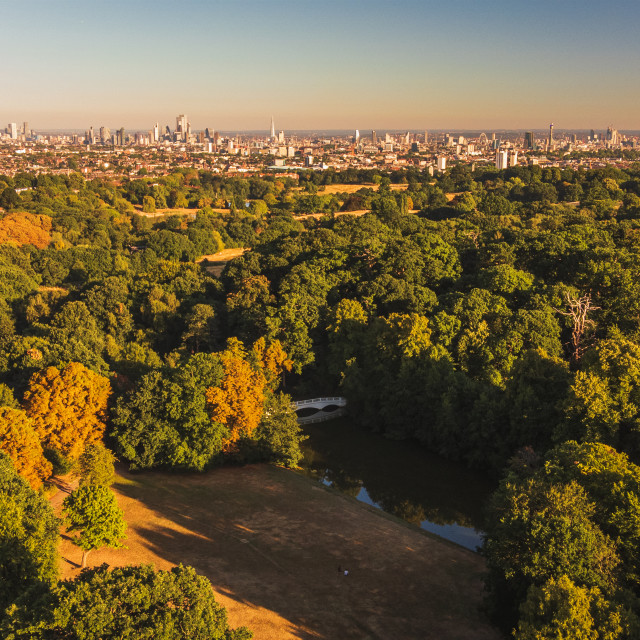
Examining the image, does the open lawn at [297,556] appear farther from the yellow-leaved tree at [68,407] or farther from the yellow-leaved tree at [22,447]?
the yellow-leaved tree at [68,407]

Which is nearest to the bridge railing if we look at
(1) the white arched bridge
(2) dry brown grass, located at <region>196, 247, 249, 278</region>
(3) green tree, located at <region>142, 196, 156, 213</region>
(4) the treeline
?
(1) the white arched bridge

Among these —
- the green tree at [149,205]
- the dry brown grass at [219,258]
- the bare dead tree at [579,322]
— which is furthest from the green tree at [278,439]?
the green tree at [149,205]

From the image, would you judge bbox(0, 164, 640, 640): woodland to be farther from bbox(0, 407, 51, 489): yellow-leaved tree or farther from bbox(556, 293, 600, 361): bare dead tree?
bbox(556, 293, 600, 361): bare dead tree

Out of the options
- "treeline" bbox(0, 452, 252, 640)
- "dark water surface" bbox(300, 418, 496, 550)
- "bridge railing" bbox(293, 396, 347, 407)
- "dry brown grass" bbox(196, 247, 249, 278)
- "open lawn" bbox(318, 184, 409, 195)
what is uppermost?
"open lawn" bbox(318, 184, 409, 195)

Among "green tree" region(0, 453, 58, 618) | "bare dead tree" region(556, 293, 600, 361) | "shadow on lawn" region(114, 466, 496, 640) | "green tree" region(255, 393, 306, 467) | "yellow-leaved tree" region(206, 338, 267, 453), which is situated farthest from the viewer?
"bare dead tree" region(556, 293, 600, 361)

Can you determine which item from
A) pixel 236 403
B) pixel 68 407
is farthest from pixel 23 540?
pixel 236 403

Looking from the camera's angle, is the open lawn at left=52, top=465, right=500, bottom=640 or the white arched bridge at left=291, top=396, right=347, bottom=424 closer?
the open lawn at left=52, top=465, right=500, bottom=640

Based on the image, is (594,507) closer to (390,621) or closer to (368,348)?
(390,621)

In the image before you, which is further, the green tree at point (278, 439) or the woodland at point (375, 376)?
the green tree at point (278, 439)
